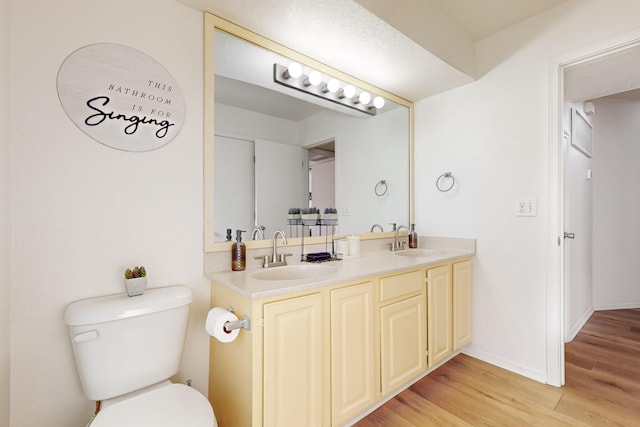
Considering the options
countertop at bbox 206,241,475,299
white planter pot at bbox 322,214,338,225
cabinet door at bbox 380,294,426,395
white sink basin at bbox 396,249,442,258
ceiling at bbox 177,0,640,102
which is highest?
ceiling at bbox 177,0,640,102

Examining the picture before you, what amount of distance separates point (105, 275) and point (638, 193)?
4.92 m

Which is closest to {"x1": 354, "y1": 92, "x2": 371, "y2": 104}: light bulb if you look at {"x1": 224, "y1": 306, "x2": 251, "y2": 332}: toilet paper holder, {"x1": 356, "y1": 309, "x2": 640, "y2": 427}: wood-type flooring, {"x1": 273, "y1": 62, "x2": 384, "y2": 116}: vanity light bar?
{"x1": 273, "y1": 62, "x2": 384, "y2": 116}: vanity light bar

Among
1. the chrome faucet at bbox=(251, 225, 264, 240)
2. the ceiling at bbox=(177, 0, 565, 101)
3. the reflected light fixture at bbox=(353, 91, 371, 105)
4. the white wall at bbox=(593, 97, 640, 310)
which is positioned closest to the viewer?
the ceiling at bbox=(177, 0, 565, 101)

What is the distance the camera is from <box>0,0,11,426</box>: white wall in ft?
3.14

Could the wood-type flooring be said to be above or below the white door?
below

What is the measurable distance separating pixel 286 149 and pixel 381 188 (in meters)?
0.94

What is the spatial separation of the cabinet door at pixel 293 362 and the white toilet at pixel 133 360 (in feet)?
0.84

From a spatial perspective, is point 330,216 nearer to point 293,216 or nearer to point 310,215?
point 310,215

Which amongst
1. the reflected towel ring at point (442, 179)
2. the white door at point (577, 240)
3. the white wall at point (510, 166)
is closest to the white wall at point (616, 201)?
the white door at point (577, 240)

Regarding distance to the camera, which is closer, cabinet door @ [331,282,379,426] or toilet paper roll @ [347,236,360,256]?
cabinet door @ [331,282,379,426]

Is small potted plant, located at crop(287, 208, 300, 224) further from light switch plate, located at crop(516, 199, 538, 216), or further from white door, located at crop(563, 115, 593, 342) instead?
white door, located at crop(563, 115, 593, 342)

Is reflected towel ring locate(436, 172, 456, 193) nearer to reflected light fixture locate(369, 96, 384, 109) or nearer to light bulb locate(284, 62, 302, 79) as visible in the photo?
reflected light fixture locate(369, 96, 384, 109)

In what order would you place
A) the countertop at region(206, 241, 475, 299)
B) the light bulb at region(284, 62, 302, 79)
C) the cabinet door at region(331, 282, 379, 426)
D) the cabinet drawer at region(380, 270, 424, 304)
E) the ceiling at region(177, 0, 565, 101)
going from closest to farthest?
the countertop at region(206, 241, 475, 299)
the cabinet door at region(331, 282, 379, 426)
the ceiling at region(177, 0, 565, 101)
the cabinet drawer at region(380, 270, 424, 304)
the light bulb at region(284, 62, 302, 79)

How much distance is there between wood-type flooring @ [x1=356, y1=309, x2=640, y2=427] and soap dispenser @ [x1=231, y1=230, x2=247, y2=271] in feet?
3.39
